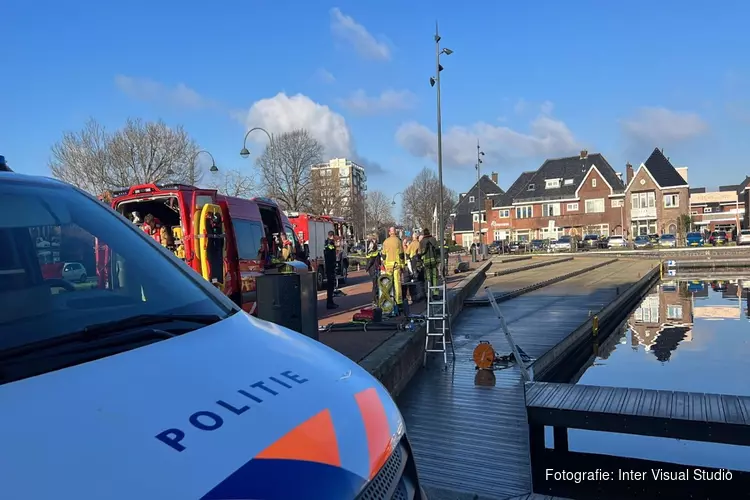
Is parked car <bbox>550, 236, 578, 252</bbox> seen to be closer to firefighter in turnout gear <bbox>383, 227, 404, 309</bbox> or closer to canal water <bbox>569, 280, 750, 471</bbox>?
canal water <bbox>569, 280, 750, 471</bbox>

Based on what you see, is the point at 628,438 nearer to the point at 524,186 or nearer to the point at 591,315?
the point at 591,315

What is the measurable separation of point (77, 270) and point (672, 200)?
73.9m

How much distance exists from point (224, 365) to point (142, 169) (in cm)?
4156

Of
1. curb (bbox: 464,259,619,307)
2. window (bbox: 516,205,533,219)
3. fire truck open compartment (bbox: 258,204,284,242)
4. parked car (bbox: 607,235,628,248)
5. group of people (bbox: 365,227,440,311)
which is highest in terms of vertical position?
window (bbox: 516,205,533,219)

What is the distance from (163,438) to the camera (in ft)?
4.57

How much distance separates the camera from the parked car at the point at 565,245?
188 ft

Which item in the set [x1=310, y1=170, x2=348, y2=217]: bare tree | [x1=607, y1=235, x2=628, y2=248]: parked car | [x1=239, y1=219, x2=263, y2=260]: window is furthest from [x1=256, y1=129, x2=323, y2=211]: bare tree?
[x1=239, y1=219, x2=263, y2=260]: window

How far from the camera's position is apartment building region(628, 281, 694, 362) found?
1418 centimetres

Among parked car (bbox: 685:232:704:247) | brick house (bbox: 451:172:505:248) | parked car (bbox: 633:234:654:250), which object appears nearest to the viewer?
parked car (bbox: 685:232:704:247)

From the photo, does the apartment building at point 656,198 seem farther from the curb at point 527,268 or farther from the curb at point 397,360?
the curb at point 397,360

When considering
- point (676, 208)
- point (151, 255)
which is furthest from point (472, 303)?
point (676, 208)

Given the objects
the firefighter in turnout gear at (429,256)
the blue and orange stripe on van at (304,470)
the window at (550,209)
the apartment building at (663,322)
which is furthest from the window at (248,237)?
the window at (550,209)

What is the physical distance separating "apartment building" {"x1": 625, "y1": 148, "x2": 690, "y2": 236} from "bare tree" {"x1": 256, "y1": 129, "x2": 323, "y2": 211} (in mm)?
39791

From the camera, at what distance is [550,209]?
73.9m
